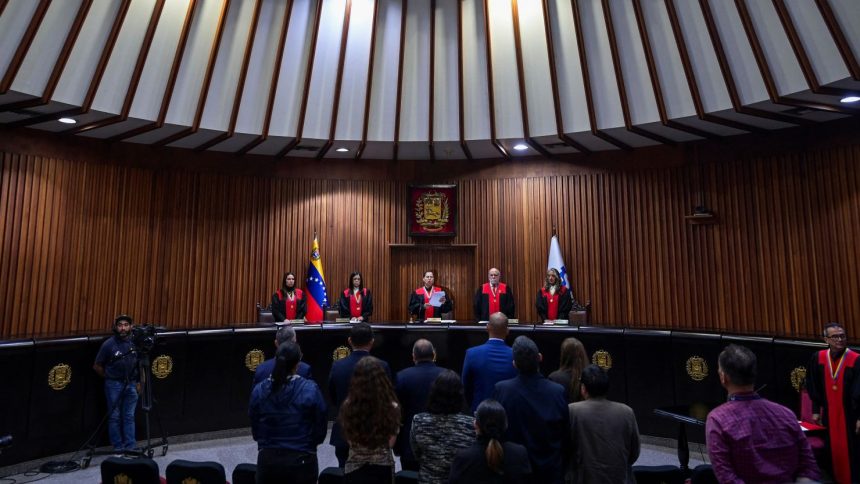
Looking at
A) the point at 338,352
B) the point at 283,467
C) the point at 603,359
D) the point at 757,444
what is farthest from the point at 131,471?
the point at 603,359

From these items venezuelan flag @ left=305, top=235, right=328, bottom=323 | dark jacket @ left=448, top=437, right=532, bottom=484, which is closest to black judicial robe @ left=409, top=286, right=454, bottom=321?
venezuelan flag @ left=305, top=235, right=328, bottom=323

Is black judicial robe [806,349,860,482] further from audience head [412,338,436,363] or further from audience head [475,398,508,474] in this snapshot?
audience head [475,398,508,474]

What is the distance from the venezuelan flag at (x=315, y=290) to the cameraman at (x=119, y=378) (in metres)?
3.22

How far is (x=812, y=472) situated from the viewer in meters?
1.94

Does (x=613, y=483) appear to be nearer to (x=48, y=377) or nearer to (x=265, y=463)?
(x=265, y=463)

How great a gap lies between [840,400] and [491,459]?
11.4ft

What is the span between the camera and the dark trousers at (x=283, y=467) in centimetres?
253

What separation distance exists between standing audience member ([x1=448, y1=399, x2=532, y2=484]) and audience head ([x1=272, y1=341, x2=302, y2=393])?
3.34ft

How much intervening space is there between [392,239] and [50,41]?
5.17 metres

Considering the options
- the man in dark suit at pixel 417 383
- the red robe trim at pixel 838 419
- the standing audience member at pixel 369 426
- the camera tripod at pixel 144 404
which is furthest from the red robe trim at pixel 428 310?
the standing audience member at pixel 369 426

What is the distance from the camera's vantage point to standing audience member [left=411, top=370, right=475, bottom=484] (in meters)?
2.26

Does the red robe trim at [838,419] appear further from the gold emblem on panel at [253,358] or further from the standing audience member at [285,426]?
the gold emblem on panel at [253,358]

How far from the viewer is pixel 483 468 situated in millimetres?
2018

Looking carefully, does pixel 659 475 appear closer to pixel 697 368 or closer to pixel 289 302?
pixel 697 368
